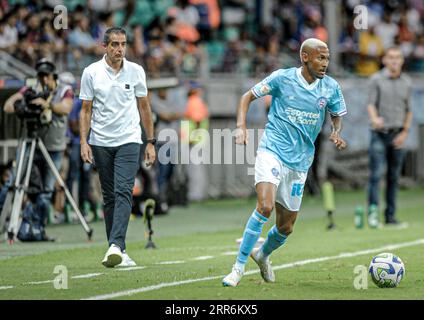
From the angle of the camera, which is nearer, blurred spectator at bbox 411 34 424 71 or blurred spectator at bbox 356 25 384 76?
blurred spectator at bbox 356 25 384 76

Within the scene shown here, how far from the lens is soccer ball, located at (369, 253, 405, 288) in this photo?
10.9 meters

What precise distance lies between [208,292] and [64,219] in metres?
9.88

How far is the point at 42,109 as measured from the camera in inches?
639

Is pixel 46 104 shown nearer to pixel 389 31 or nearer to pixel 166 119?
pixel 166 119

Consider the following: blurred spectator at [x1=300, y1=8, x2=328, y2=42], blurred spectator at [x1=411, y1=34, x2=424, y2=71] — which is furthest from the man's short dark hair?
blurred spectator at [x1=411, y1=34, x2=424, y2=71]

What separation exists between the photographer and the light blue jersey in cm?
561

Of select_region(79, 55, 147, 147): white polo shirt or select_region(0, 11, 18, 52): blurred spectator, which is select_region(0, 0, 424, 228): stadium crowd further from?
A: select_region(79, 55, 147, 147): white polo shirt

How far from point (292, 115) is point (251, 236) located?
4.09 feet

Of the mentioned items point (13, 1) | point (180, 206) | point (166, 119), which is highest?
point (13, 1)

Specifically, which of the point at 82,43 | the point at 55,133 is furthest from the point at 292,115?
the point at 82,43

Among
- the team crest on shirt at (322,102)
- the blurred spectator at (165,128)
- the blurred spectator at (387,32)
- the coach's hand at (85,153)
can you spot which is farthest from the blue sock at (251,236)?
the blurred spectator at (387,32)

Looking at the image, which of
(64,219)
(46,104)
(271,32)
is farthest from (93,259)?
(271,32)

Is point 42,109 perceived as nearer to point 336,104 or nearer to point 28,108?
point 28,108

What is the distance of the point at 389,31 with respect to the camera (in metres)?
32.0
